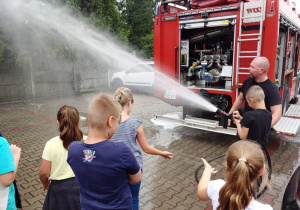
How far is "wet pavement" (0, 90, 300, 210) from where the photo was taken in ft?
12.4

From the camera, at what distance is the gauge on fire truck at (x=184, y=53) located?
251 inches

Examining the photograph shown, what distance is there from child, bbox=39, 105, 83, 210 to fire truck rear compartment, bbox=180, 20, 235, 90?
14.2 feet

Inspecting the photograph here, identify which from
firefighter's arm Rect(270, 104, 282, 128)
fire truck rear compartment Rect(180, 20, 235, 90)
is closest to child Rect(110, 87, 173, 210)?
firefighter's arm Rect(270, 104, 282, 128)

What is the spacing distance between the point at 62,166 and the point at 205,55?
492 centimetres

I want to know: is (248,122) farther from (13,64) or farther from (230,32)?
(13,64)

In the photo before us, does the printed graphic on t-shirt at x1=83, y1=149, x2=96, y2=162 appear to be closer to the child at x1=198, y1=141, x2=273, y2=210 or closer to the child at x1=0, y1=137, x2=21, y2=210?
the child at x1=0, y1=137, x2=21, y2=210

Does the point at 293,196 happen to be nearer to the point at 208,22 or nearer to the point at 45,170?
the point at 45,170

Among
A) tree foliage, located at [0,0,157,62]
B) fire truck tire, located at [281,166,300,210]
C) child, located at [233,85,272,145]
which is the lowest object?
fire truck tire, located at [281,166,300,210]

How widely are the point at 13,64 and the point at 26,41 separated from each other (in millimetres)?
1213

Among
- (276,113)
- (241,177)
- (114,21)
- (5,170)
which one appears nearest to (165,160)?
(276,113)

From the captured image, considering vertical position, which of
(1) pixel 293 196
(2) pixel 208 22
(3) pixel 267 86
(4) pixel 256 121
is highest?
(2) pixel 208 22

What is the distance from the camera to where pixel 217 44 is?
20.7 feet

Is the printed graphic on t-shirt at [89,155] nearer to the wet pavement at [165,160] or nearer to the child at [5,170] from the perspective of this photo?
the child at [5,170]

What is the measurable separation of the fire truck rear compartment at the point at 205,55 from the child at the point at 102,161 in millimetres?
4557
